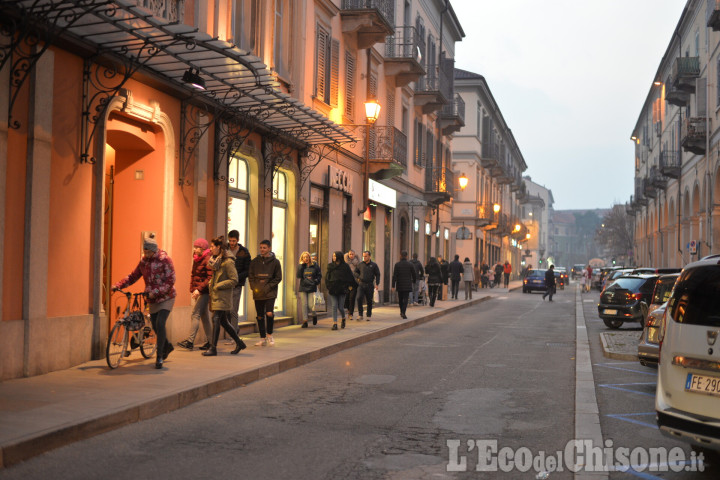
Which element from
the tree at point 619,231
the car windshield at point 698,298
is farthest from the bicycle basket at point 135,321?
the tree at point 619,231

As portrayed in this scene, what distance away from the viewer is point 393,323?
20.0 metres

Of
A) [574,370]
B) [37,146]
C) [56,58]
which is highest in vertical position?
[56,58]

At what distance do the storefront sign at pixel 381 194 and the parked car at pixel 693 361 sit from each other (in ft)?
62.8

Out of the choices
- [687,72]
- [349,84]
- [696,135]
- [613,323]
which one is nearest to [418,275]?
[349,84]

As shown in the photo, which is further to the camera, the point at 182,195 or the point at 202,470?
the point at 182,195

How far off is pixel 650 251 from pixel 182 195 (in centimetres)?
5647

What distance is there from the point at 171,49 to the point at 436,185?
2454 centimetres

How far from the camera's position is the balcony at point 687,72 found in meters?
37.9

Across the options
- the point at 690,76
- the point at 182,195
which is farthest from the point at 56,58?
the point at 690,76

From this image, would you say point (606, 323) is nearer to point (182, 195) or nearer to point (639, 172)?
point (182, 195)

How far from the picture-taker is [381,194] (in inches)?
1045

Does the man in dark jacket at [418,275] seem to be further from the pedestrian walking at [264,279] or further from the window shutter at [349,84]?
the pedestrian walking at [264,279]

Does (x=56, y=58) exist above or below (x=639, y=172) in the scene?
below

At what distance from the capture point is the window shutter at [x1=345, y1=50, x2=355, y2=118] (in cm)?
2308
